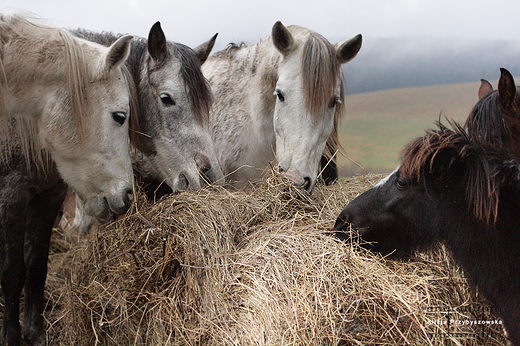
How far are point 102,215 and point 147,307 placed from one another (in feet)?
2.30

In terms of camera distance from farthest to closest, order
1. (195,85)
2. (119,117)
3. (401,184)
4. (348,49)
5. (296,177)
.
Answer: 1. (348,49)
2. (195,85)
3. (296,177)
4. (119,117)
5. (401,184)

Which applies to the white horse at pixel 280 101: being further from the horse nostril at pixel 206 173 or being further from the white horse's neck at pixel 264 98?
the horse nostril at pixel 206 173

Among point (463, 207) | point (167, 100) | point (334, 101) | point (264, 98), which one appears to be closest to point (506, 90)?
point (463, 207)

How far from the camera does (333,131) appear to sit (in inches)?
155

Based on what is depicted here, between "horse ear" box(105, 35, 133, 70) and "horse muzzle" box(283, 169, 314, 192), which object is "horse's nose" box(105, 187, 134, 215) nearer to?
"horse ear" box(105, 35, 133, 70)

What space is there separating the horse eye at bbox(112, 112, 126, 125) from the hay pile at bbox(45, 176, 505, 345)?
608mm

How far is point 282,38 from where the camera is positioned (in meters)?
3.45

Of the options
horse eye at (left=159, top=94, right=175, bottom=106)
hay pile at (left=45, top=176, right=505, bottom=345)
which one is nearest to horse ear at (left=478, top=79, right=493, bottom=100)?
hay pile at (left=45, top=176, right=505, bottom=345)

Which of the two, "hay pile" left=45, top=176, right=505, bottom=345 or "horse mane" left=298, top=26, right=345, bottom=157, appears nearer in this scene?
"hay pile" left=45, top=176, right=505, bottom=345

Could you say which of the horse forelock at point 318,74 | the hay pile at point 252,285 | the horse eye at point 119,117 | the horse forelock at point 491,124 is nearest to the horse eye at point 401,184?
the hay pile at point 252,285

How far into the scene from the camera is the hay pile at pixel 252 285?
7.12 feet

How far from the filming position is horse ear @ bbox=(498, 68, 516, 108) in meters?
2.60

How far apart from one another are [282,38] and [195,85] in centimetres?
79

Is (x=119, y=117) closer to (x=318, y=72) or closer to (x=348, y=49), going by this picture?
(x=318, y=72)
